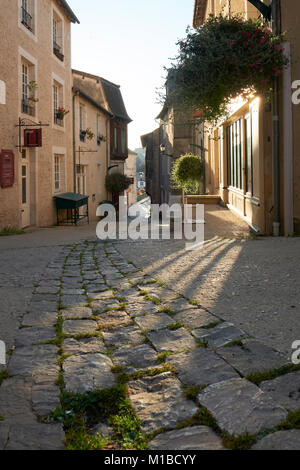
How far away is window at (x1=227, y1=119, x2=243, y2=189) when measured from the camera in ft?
41.7

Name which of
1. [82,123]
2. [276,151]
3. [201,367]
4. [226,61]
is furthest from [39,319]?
[82,123]

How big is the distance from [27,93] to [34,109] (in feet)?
1.81

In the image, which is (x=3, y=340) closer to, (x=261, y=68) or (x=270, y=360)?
(x=270, y=360)

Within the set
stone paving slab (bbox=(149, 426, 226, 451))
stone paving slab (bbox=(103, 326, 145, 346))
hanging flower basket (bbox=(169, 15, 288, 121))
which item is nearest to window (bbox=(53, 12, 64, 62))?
hanging flower basket (bbox=(169, 15, 288, 121))

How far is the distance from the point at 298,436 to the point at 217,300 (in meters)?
2.49

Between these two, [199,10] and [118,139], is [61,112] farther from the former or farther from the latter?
[118,139]

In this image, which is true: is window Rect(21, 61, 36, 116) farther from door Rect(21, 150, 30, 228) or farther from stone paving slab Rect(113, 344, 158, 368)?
stone paving slab Rect(113, 344, 158, 368)

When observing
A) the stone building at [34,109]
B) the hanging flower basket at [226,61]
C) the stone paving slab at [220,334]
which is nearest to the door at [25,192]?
the stone building at [34,109]

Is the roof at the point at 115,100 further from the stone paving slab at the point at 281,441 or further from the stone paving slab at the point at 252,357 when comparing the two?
the stone paving slab at the point at 281,441

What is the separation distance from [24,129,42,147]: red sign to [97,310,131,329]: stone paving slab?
930 cm

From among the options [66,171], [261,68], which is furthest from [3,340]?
[66,171]

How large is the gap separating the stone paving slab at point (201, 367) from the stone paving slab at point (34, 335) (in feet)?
3.54

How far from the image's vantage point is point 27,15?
1415cm
